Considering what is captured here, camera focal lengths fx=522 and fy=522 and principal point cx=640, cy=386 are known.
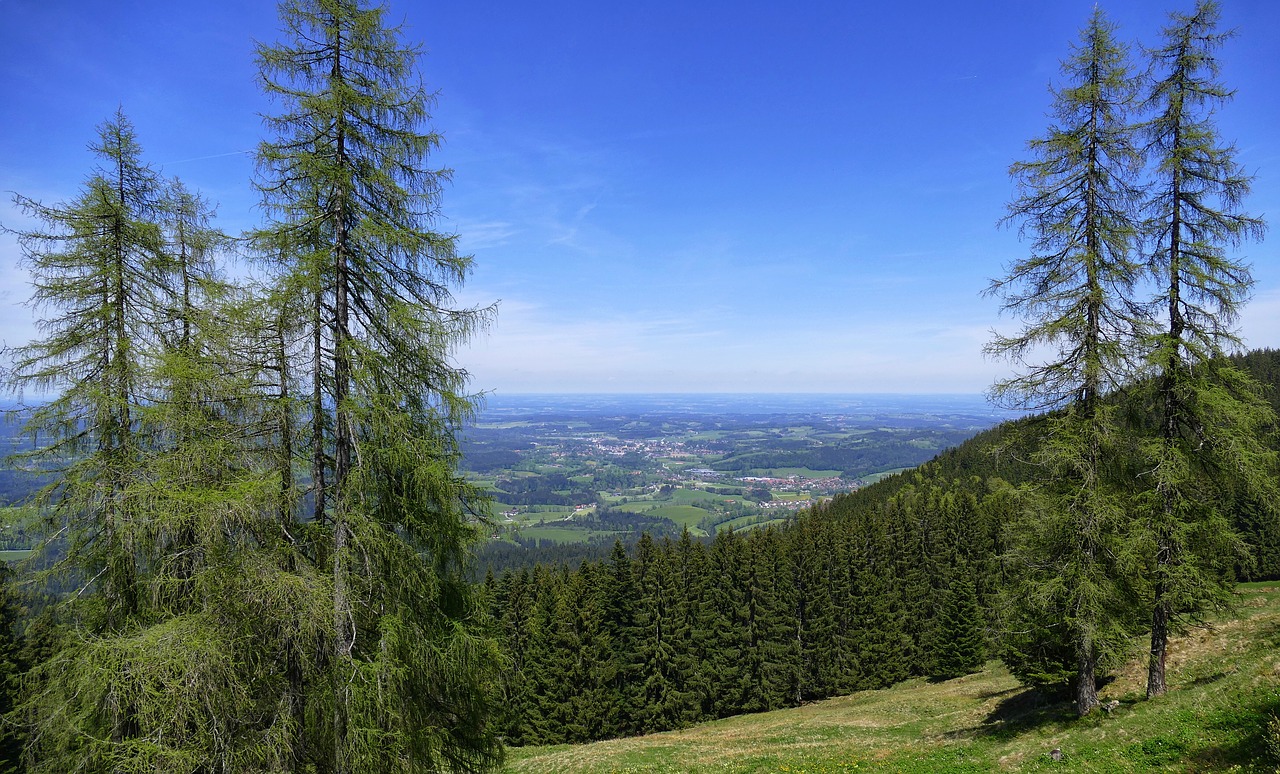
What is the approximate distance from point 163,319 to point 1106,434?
21151mm

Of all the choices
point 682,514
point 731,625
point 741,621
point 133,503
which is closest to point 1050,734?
point 133,503

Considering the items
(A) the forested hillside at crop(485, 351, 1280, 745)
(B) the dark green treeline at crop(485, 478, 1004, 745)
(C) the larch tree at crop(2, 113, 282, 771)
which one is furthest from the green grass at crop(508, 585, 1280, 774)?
(C) the larch tree at crop(2, 113, 282, 771)

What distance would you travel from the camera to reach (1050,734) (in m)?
13.3

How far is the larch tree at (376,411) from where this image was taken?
756 cm

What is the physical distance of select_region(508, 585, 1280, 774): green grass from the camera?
378 inches

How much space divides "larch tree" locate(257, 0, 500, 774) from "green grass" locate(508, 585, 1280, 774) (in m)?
10.4

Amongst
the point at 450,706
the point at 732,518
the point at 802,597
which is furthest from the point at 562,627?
the point at 732,518

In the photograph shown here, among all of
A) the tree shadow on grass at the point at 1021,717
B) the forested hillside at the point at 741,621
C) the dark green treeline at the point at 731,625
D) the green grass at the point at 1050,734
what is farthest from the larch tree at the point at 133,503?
the dark green treeline at the point at 731,625

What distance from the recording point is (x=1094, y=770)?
990 cm

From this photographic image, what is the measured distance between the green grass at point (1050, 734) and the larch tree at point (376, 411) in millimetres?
10412

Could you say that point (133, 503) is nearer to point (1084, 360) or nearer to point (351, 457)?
point (351, 457)

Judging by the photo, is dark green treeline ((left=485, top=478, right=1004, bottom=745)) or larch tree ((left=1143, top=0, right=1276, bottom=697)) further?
dark green treeline ((left=485, top=478, right=1004, bottom=745))

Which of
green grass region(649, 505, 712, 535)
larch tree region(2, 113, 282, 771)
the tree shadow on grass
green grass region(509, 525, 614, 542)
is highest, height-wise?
larch tree region(2, 113, 282, 771)

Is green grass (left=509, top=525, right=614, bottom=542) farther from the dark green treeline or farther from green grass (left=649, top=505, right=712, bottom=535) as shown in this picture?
the dark green treeline
